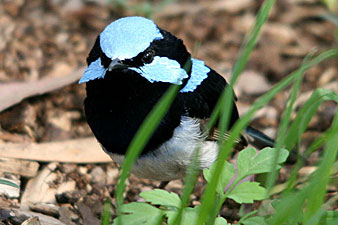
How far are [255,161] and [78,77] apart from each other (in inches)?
89.4

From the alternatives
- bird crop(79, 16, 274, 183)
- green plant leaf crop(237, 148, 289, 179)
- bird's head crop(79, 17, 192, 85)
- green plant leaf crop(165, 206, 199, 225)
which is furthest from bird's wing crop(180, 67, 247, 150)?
green plant leaf crop(165, 206, 199, 225)

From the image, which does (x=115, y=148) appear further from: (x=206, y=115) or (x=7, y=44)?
(x=7, y=44)

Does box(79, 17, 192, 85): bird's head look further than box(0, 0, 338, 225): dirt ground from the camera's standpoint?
No

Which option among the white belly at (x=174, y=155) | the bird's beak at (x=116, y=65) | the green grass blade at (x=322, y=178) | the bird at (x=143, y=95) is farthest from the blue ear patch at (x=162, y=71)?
the green grass blade at (x=322, y=178)

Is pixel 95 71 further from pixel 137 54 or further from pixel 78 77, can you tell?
pixel 78 77

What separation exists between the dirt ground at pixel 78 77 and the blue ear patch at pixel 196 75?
0.34 meters

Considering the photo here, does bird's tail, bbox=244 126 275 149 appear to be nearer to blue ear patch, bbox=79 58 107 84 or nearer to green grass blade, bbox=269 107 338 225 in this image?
blue ear patch, bbox=79 58 107 84

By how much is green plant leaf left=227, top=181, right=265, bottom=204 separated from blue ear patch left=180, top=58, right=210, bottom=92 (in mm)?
825

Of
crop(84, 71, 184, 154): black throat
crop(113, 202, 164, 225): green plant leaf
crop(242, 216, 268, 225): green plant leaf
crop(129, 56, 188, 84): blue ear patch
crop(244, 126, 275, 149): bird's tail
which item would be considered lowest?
crop(113, 202, 164, 225): green plant leaf

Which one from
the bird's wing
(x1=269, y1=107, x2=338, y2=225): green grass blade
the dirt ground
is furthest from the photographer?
the dirt ground

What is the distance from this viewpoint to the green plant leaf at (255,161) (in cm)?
272

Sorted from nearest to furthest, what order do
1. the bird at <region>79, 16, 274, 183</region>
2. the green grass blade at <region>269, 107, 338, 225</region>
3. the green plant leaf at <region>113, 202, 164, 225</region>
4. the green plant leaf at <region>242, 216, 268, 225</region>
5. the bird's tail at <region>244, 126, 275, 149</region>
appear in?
the green grass blade at <region>269, 107, 338, 225</region>
the green plant leaf at <region>113, 202, 164, 225</region>
the green plant leaf at <region>242, 216, 268, 225</region>
the bird at <region>79, 16, 274, 183</region>
the bird's tail at <region>244, 126, 275, 149</region>

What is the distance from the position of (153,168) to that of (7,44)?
2.54 metres

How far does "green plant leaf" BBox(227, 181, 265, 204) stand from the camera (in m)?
2.62
